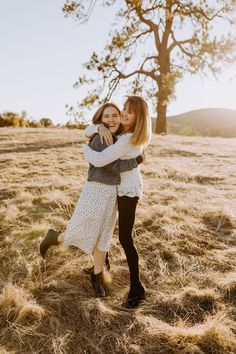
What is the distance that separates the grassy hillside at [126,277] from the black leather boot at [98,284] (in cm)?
7

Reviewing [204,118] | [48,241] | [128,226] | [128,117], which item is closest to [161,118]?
[48,241]

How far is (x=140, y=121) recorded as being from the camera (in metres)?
3.39

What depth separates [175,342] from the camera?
2914 mm

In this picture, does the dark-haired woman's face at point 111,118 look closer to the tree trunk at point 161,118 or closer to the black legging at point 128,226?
the black legging at point 128,226

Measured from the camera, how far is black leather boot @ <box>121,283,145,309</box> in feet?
11.3

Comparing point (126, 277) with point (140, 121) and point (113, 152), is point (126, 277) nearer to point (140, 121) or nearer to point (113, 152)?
point (113, 152)

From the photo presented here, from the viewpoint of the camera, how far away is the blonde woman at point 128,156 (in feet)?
11.1

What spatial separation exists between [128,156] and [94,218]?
630 mm

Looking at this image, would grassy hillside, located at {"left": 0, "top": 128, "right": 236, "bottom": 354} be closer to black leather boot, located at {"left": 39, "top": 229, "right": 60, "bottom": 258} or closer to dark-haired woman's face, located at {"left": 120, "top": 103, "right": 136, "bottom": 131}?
black leather boot, located at {"left": 39, "top": 229, "right": 60, "bottom": 258}

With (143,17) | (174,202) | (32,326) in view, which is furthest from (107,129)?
(143,17)

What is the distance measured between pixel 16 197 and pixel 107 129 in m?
2.95

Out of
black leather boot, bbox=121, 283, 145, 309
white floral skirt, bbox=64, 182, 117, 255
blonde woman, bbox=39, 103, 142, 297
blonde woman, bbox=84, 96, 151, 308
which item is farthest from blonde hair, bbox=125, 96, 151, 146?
black leather boot, bbox=121, 283, 145, 309

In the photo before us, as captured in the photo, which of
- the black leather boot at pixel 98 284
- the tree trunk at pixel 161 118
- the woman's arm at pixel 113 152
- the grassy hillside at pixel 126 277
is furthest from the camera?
the tree trunk at pixel 161 118

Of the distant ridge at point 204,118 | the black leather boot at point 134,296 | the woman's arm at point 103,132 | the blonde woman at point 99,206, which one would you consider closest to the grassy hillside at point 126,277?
the black leather boot at point 134,296
